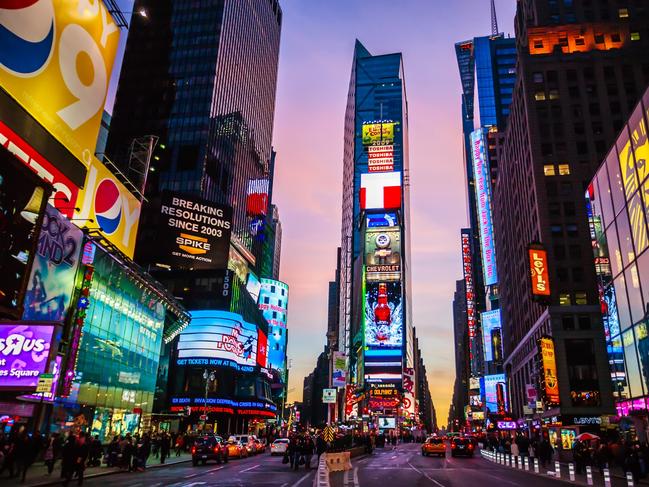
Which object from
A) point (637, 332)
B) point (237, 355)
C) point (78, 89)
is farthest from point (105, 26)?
point (237, 355)

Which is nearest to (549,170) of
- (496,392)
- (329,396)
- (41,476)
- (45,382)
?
(329,396)

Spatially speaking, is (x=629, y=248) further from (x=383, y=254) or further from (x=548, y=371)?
(x=383, y=254)

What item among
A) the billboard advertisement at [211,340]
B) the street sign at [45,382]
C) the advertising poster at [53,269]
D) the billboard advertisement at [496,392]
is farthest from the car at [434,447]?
the billboard advertisement at [496,392]

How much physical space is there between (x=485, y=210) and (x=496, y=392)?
50976 mm

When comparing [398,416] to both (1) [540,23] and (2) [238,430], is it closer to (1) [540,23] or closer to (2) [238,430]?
(2) [238,430]

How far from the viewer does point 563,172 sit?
3182 inches

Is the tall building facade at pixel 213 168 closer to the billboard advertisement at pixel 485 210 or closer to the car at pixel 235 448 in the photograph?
the car at pixel 235 448

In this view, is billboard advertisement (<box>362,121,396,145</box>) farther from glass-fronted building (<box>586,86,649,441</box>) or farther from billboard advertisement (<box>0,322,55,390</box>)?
billboard advertisement (<box>0,322,55,390</box>)

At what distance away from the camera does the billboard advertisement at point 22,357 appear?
23.3 metres

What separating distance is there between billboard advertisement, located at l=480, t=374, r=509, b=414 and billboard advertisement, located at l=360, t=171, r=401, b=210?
60.3 metres

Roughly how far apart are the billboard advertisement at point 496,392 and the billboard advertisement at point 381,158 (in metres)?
73.7

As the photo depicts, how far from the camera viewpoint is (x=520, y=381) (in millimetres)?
98000

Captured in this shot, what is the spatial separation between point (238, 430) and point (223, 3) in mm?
97234

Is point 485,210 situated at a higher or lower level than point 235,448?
higher
